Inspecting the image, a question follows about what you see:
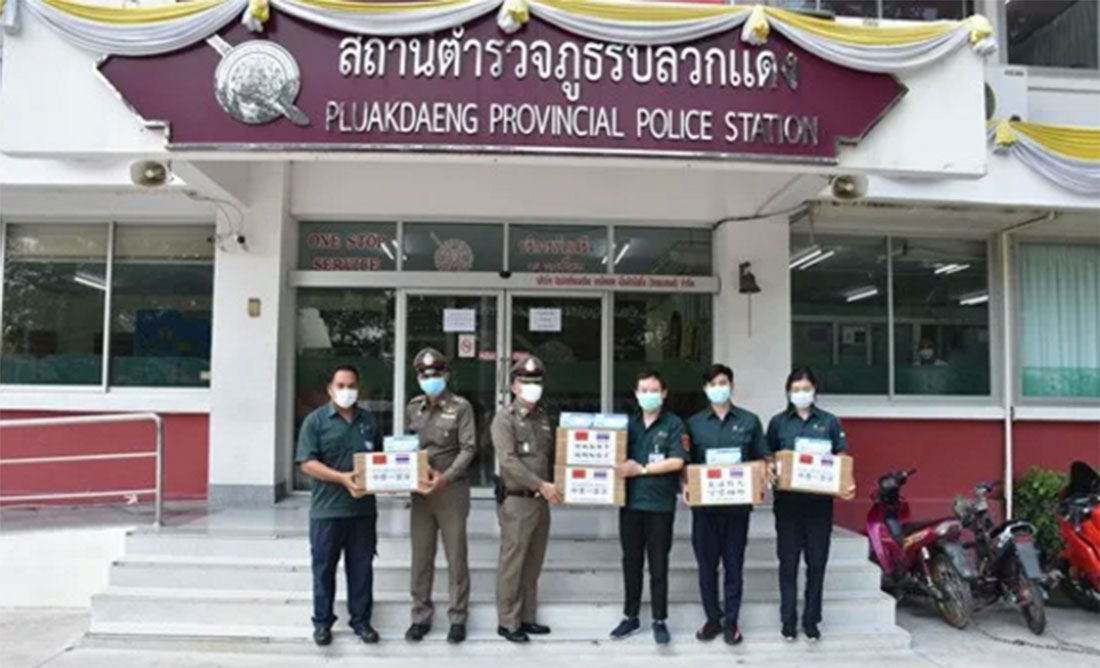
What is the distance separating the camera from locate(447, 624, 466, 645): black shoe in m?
5.51

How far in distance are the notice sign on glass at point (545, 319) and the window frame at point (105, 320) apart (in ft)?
10.4

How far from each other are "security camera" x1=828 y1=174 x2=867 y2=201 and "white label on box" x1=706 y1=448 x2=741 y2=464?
2.74 metres

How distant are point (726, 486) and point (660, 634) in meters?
1.08

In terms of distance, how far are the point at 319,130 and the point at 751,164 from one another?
10.2 feet

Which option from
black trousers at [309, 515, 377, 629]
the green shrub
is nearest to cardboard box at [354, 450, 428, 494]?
black trousers at [309, 515, 377, 629]

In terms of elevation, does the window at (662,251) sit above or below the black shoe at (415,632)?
above

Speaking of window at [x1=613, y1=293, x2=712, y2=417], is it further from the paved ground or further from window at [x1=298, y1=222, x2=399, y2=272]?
the paved ground

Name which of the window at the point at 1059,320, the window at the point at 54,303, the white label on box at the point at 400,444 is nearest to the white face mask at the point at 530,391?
the white label on box at the point at 400,444

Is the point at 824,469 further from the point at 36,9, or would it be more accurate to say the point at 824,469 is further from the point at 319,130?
the point at 36,9

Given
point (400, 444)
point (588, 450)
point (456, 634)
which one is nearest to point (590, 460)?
point (588, 450)

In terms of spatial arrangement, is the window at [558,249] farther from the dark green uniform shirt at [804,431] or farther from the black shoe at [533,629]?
the black shoe at [533,629]

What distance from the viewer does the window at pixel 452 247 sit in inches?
330

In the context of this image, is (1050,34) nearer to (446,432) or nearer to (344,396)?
(446,432)

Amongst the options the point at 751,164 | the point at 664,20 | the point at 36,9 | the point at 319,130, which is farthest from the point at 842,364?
the point at 36,9
